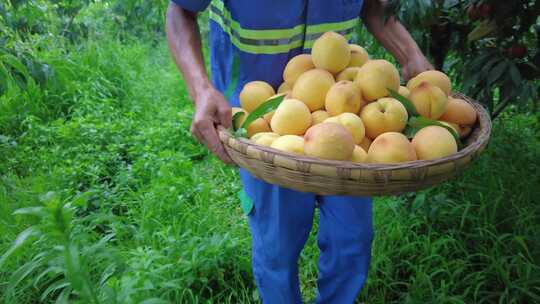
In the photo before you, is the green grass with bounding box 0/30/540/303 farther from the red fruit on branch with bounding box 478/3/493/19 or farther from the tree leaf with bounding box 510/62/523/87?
the red fruit on branch with bounding box 478/3/493/19

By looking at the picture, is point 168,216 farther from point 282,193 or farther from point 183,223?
point 282,193

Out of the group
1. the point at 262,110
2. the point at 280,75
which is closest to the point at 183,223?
the point at 280,75

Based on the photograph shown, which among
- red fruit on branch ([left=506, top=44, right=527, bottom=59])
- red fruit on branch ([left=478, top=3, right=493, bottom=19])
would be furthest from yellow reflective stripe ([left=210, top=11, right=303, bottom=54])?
red fruit on branch ([left=506, top=44, right=527, bottom=59])

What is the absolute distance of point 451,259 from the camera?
7.45 ft

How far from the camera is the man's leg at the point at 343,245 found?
167cm

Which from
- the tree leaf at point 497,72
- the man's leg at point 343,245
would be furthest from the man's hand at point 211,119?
the tree leaf at point 497,72

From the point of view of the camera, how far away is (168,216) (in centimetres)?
260

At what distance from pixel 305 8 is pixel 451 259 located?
1340 mm

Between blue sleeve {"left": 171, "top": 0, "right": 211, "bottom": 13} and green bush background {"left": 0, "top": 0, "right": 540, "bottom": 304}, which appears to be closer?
blue sleeve {"left": 171, "top": 0, "right": 211, "bottom": 13}

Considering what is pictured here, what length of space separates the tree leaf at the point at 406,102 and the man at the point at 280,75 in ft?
1.24

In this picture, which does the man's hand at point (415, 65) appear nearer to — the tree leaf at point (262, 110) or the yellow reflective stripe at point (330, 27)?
the yellow reflective stripe at point (330, 27)

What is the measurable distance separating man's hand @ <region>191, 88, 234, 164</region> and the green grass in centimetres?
39

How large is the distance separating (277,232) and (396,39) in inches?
29.9

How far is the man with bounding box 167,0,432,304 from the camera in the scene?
1522 millimetres
